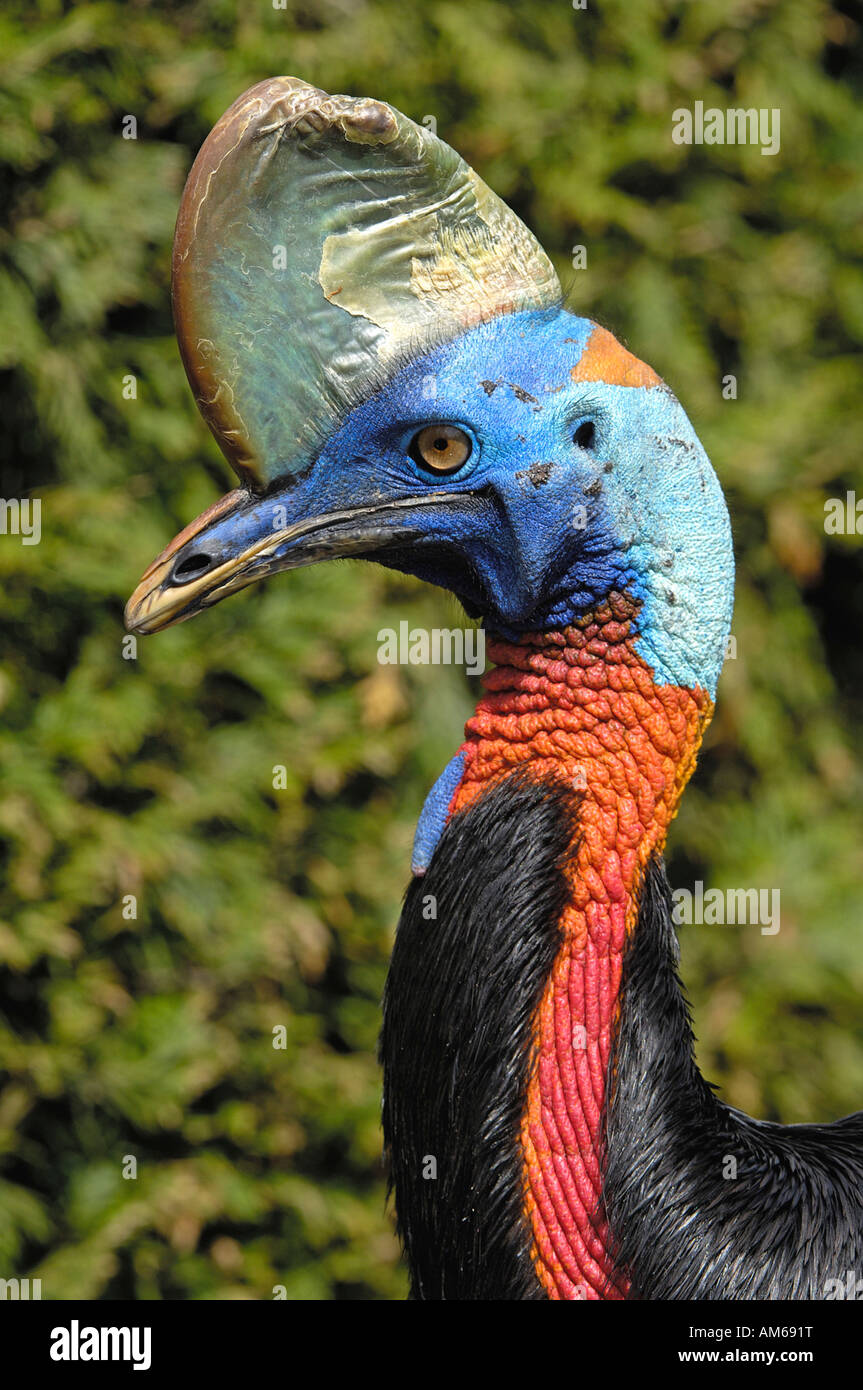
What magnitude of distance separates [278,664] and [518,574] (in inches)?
73.8

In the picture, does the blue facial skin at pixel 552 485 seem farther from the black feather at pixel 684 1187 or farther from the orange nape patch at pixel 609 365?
the black feather at pixel 684 1187

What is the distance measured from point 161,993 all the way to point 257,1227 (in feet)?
2.19

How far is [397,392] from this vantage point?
173 centimetres

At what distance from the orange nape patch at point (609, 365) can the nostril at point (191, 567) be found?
0.48 metres

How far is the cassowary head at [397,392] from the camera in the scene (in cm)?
173

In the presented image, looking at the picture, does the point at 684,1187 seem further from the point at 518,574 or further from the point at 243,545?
the point at 243,545

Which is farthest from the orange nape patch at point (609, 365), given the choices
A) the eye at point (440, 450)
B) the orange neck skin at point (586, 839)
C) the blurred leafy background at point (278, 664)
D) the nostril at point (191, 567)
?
the blurred leafy background at point (278, 664)

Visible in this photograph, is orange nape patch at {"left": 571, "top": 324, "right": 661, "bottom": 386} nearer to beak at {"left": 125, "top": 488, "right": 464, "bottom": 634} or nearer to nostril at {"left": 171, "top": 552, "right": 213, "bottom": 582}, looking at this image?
beak at {"left": 125, "top": 488, "right": 464, "bottom": 634}

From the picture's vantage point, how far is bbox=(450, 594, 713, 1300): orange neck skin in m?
1.73

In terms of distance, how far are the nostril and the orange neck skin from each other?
41 cm

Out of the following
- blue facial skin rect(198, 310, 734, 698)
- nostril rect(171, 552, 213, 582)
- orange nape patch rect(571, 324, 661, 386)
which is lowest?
nostril rect(171, 552, 213, 582)

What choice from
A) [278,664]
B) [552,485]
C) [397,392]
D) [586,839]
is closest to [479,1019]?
[586,839]

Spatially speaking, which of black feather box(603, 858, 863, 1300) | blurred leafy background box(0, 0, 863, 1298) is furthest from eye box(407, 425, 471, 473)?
blurred leafy background box(0, 0, 863, 1298)

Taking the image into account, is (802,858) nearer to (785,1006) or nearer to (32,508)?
(785,1006)
